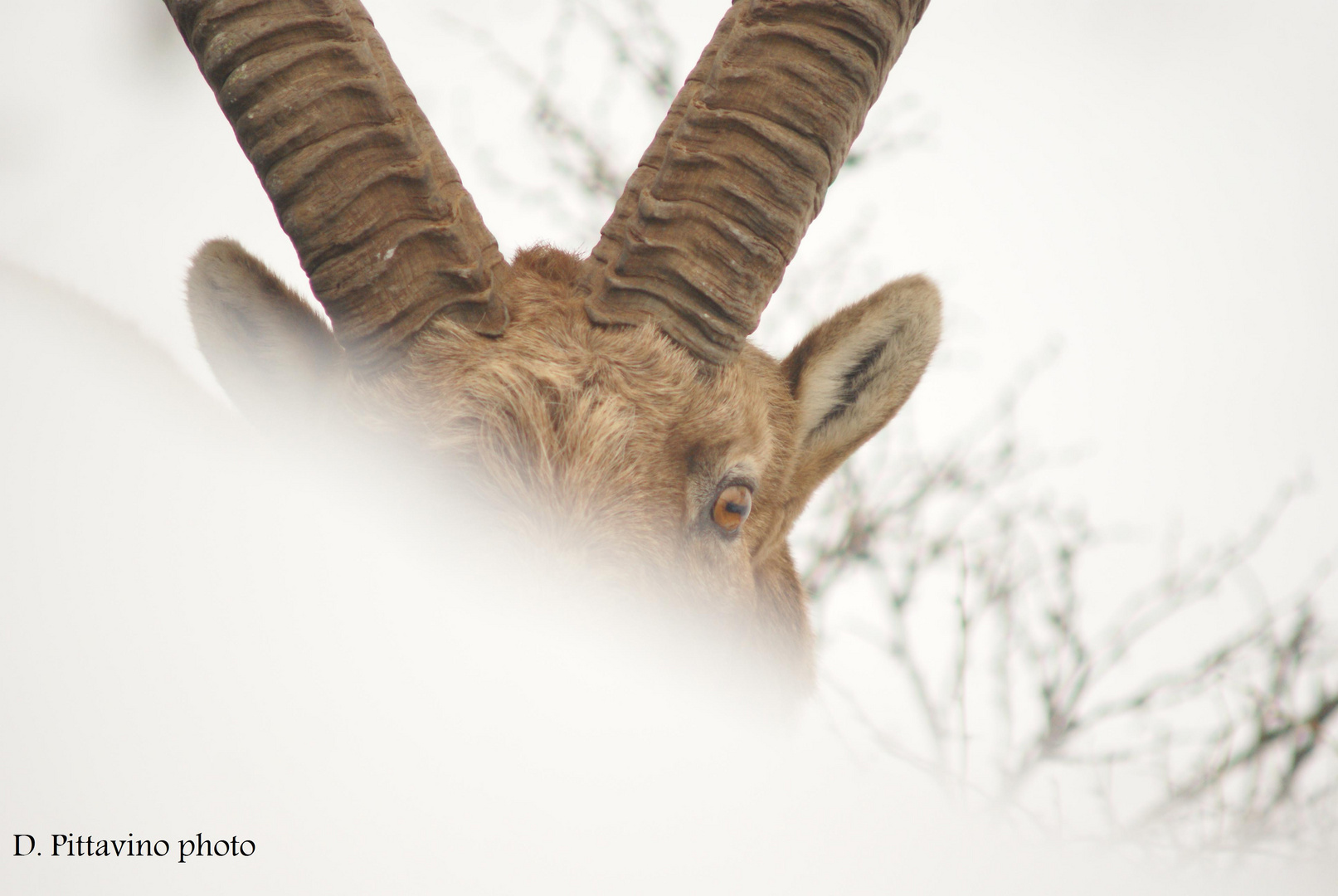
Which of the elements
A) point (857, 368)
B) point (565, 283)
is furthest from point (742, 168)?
point (857, 368)

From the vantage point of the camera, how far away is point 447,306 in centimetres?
329

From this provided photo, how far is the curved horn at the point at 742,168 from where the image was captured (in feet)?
11.1

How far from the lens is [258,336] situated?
143 inches

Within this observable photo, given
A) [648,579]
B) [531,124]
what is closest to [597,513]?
[648,579]

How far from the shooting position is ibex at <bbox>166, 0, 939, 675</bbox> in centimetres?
314

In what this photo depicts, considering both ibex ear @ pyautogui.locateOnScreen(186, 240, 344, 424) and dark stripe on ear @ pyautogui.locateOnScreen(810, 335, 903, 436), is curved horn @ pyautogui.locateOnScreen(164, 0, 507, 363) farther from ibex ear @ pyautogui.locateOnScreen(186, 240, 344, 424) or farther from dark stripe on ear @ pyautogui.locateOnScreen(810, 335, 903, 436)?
dark stripe on ear @ pyautogui.locateOnScreen(810, 335, 903, 436)

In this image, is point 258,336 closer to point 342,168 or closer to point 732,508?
point 342,168

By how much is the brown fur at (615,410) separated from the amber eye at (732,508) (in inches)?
1.2

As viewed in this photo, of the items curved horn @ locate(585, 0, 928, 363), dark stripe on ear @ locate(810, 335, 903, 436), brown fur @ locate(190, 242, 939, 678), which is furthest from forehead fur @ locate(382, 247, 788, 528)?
dark stripe on ear @ locate(810, 335, 903, 436)

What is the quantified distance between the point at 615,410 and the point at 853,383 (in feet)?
4.33

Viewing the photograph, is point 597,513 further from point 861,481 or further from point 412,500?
point 861,481

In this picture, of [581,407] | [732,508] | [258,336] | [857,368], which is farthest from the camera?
[857,368]

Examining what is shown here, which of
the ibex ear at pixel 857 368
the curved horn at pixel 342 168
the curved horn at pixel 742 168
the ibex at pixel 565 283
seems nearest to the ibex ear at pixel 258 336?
the ibex at pixel 565 283

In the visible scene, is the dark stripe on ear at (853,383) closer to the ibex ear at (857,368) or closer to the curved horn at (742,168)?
the ibex ear at (857,368)
